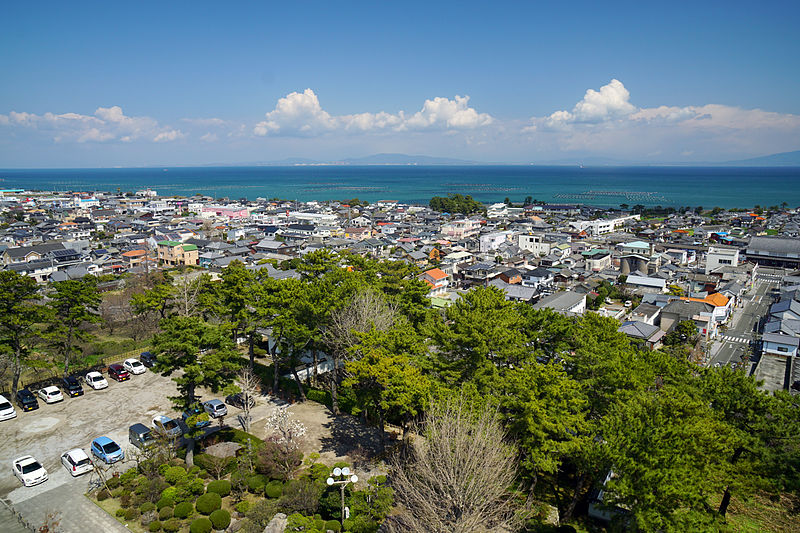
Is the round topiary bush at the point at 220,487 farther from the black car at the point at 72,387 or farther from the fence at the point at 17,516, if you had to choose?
the black car at the point at 72,387

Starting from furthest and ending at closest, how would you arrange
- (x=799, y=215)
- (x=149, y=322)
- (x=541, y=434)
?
(x=799, y=215), (x=149, y=322), (x=541, y=434)

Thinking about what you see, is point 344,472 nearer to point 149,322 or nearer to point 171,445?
point 171,445

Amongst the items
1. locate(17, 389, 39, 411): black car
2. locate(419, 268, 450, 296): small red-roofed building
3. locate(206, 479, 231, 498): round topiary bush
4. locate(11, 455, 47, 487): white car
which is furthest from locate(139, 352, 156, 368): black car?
locate(419, 268, 450, 296): small red-roofed building

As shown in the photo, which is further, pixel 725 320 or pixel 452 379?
pixel 725 320

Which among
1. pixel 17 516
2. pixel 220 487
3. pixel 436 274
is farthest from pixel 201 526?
pixel 436 274

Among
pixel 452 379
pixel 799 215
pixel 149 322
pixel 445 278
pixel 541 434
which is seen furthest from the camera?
pixel 799 215

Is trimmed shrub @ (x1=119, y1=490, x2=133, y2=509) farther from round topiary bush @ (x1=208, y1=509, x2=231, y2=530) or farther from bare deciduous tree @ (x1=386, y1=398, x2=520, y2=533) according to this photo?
bare deciduous tree @ (x1=386, y1=398, x2=520, y2=533)

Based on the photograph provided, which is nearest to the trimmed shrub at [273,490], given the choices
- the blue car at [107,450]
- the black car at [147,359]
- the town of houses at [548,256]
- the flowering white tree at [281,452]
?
the flowering white tree at [281,452]

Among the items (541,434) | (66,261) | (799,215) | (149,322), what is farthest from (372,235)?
(799,215)
